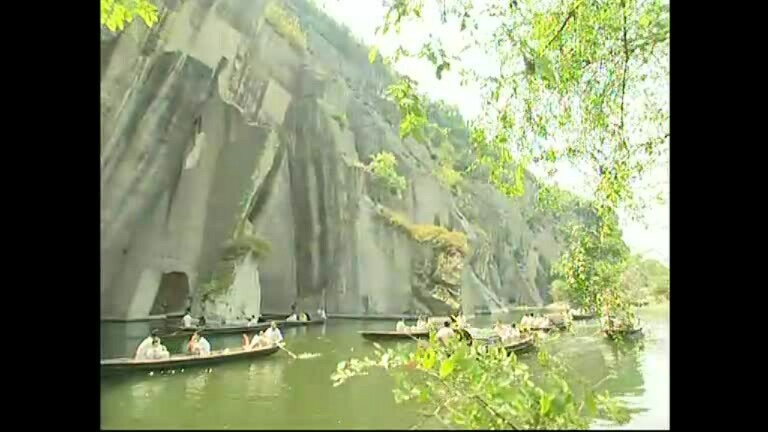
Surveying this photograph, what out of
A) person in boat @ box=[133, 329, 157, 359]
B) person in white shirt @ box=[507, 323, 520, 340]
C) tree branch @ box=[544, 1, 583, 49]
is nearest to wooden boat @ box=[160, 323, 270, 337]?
person in boat @ box=[133, 329, 157, 359]

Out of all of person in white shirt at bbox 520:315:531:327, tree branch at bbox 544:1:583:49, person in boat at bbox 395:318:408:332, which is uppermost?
tree branch at bbox 544:1:583:49

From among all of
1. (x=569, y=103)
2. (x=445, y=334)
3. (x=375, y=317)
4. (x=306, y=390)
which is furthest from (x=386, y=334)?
(x=569, y=103)

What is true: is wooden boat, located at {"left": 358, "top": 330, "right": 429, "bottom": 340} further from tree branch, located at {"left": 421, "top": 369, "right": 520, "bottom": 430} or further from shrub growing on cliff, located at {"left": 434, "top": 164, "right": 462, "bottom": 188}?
tree branch, located at {"left": 421, "top": 369, "right": 520, "bottom": 430}

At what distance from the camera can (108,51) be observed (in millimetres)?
3480

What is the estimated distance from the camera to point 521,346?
2.68 m

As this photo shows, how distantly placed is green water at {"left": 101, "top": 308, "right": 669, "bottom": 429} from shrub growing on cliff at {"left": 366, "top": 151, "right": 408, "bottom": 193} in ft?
3.97

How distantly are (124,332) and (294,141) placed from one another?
276 cm

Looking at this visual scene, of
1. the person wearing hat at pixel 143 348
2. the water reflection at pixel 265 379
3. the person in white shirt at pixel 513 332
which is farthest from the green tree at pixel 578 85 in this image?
the person wearing hat at pixel 143 348

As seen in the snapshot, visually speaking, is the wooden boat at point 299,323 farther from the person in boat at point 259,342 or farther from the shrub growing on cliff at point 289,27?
the shrub growing on cliff at point 289,27

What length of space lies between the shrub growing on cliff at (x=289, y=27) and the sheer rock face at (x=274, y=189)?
49mm

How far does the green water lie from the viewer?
167 centimetres

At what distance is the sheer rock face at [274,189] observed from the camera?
347 centimetres

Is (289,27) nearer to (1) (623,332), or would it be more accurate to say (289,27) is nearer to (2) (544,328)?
(2) (544,328)

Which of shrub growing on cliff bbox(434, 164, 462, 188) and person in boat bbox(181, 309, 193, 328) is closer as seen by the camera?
shrub growing on cliff bbox(434, 164, 462, 188)
